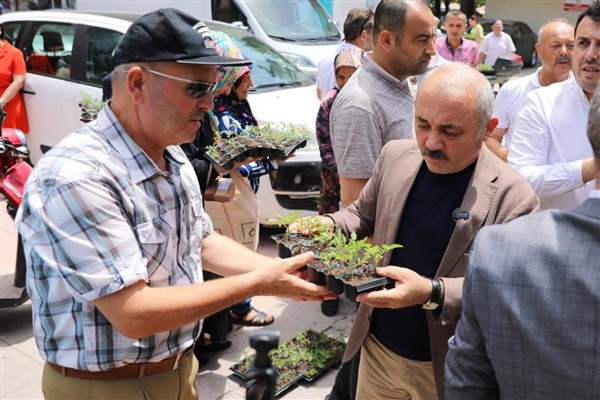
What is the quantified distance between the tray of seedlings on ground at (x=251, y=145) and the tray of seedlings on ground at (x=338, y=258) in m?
1.17

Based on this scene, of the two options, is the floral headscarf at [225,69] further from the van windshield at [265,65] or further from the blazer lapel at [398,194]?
the van windshield at [265,65]

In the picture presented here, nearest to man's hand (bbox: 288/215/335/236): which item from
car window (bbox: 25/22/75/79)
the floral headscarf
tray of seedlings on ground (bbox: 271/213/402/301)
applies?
tray of seedlings on ground (bbox: 271/213/402/301)

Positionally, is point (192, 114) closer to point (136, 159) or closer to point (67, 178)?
point (136, 159)

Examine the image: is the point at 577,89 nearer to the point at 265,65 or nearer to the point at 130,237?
the point at 130,237

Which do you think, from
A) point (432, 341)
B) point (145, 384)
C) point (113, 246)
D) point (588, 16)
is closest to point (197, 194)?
point (113, 246)

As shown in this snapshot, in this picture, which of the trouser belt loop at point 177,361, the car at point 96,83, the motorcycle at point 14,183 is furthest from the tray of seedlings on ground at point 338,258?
the car at point 96,83

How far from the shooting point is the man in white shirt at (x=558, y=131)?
9.88 ft

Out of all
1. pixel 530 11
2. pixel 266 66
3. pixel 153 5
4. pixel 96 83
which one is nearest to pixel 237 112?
pixel 266 66

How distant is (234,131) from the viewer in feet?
12.8

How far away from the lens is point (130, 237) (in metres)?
1.79

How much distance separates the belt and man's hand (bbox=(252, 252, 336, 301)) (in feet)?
1.44

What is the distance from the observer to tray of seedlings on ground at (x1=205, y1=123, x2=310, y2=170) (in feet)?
11.7

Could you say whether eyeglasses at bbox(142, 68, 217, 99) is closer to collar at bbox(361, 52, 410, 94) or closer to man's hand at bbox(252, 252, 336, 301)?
man's hand at bbox(252, 252, 336, 301)

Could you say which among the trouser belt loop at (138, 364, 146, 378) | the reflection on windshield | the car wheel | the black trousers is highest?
the reflection on windshield
